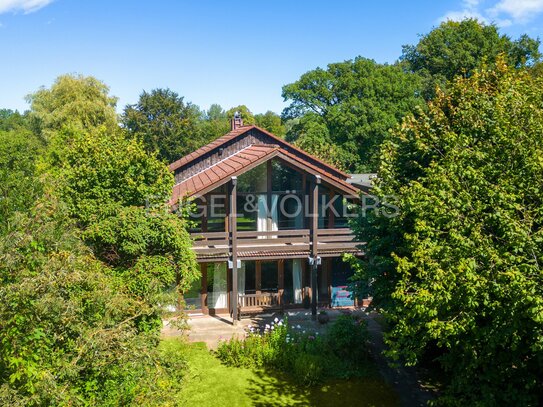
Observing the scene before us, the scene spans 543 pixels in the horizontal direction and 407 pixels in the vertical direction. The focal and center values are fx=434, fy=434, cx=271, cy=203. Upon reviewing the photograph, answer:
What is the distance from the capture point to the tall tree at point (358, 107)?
144 feet

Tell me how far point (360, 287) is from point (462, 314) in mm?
6389

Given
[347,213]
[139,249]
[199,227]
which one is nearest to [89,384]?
[139,249]

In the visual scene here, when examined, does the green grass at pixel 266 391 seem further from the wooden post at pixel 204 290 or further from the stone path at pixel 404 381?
the wooden post at pixel 204 290

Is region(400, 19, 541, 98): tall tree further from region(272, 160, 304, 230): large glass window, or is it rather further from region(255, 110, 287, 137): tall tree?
region(272, 160, 304, 230): large glass window

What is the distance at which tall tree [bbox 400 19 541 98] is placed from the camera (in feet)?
147

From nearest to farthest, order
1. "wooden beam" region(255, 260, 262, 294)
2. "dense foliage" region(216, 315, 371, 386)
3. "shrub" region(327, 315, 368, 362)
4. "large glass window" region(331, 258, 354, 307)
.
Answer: "dense foliage" region(216, 315, 371, 386) → "shrub" region(327, 315, 368, 362) → "wooden beam" region(255, 260, 262, 294) → "large glass window" region(331, 258, 354, 307)

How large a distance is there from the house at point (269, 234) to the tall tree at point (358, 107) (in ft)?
66.7

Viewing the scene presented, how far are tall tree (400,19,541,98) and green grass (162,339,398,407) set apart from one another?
37.6 m

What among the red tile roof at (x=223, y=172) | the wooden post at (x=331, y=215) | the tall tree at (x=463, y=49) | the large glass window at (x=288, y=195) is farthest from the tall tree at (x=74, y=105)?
the tall tree at (x=463, y=49)

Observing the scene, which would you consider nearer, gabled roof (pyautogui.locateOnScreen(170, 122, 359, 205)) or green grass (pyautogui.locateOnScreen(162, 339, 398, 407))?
green grass (pyautogui.locateOnScreen(162, 339, 398, 407))

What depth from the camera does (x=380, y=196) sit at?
13.7 metres

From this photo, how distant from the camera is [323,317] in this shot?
66.8 ft

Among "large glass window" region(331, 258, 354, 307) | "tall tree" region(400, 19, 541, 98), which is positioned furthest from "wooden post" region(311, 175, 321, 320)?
"tall tree" region(400, 19, 541, 98)

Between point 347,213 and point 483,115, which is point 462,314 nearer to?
point 483,115
